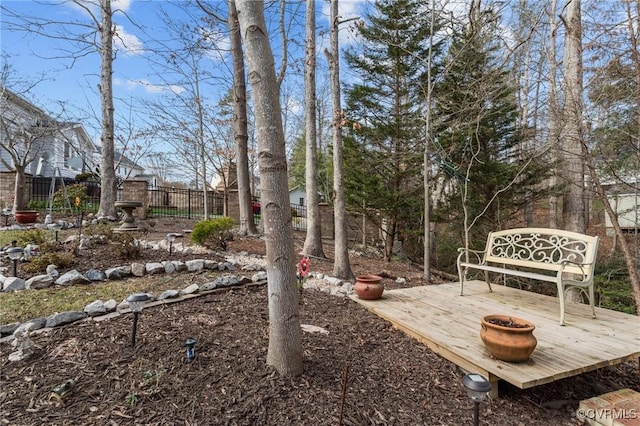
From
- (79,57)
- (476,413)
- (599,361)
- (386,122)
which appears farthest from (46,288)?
(79,57)

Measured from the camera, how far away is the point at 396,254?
7918 mm

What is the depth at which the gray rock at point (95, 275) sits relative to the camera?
362 centimetres

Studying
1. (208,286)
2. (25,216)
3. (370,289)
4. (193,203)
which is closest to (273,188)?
(208,286)

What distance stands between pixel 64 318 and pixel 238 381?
1590mm

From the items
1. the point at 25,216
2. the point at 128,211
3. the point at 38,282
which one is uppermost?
the point at 128,211

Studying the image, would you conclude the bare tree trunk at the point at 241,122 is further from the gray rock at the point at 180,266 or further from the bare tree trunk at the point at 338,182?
the bare tree trunk at the point at 338,182

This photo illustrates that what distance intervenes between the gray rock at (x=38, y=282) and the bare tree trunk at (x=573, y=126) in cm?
642

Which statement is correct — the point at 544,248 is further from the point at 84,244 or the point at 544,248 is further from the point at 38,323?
the point at 84,244

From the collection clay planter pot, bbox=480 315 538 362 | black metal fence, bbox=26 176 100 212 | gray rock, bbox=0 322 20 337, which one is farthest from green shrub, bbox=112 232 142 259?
black metal fence, bbox=26 176 100 212

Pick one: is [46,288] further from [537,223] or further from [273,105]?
[537,223]

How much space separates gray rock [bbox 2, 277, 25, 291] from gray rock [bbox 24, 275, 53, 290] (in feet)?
0.13

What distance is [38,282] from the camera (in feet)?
10.8

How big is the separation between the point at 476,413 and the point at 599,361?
1.42 m

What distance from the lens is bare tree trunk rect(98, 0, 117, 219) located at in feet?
26.5
